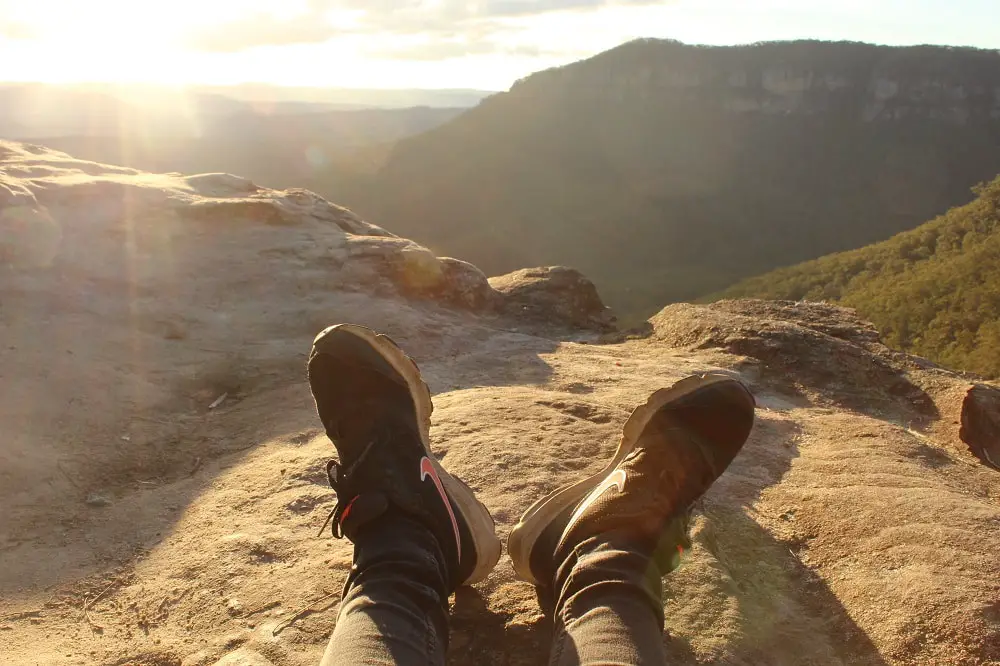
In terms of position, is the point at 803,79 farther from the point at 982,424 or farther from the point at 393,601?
the point at 393,601

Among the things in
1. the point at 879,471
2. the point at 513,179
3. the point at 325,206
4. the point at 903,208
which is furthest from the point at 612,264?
the point at 879,471

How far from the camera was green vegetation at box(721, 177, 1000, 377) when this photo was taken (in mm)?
15547

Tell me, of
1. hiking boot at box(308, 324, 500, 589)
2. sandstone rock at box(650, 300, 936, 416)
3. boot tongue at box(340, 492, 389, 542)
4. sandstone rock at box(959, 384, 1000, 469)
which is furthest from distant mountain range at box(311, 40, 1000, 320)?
boot tongue at box(340, 492, 389, 542)

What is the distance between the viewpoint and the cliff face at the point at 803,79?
2318 inches

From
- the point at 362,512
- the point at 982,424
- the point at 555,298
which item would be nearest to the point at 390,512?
the point at 362,512

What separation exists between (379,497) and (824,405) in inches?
111

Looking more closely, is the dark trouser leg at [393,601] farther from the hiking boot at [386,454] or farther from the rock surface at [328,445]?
the rock surface at [328,445]

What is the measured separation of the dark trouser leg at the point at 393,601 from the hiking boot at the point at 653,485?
272 millimetres

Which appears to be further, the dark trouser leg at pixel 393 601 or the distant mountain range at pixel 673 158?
the distant mountain range at pixel 673 158

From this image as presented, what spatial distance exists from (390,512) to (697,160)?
67775 millimetres

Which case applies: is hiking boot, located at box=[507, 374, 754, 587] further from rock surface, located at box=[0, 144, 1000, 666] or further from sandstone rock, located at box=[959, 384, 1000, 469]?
sandstone rock, located at box=[959, 384, 1000, 469]

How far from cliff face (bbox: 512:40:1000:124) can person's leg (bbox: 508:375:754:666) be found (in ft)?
226

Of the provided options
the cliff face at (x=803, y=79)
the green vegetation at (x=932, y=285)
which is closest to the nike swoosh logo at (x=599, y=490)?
the green vegetation at (x=932, y=285)

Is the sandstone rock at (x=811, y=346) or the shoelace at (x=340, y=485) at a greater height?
the shoelace at (x=340, y=485)
